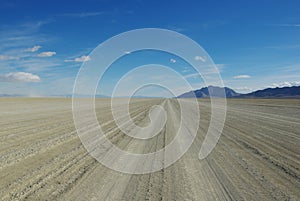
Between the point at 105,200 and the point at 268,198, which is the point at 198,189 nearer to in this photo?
the point at 268,198

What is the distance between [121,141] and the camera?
1066cm

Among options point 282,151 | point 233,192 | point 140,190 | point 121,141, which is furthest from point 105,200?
point 282,151

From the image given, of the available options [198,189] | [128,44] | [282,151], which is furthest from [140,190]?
[128,44]

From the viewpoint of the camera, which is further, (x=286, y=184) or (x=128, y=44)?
(x=128, y=44)

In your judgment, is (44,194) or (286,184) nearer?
(44,194)

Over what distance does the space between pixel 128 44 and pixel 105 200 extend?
24.0 feet

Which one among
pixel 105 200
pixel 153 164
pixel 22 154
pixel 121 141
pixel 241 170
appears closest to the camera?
pixel 105 200

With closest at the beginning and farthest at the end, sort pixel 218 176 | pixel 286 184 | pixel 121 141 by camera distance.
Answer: pixel 286 184, pixel 218 176, pixel 121 141

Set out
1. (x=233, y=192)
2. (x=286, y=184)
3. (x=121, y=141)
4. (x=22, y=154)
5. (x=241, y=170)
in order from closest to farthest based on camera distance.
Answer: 1. (x=233, y=192)
2. (x=286, y=184)
3. (x=241, y=170)
4. (x=22, y=154)
5. (x=121, y=141)

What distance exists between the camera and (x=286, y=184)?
588 centimetres

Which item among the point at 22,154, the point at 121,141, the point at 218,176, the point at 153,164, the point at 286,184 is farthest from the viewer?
the point at 121,141

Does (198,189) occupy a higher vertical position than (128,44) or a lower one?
lower

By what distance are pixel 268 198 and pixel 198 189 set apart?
4.18 feet

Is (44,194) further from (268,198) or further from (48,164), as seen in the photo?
(268,198)
